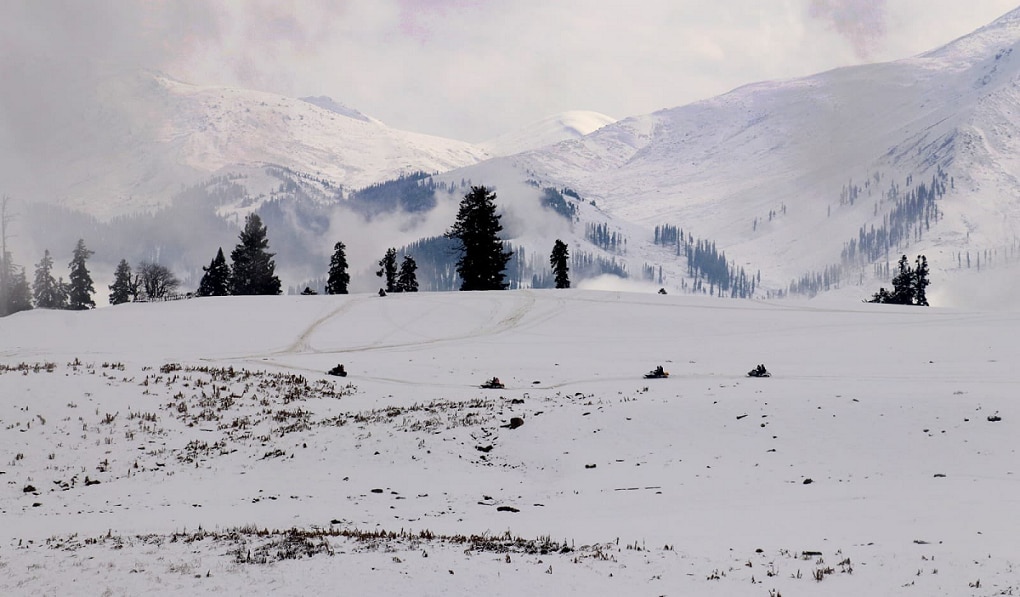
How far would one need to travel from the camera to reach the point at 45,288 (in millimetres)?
118125

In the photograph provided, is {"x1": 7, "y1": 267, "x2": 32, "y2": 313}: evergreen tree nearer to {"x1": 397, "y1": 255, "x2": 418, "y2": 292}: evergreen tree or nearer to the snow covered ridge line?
{"x1": 397, "y1": 255, "x2": 418, "y2": 292}: evergreen tree

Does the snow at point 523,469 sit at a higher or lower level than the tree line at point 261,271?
lower

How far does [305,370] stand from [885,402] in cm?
2679

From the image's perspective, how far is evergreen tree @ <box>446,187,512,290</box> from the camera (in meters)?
82.2

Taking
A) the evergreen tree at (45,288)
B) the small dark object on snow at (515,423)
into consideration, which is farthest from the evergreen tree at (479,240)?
the evergreen tree at (45,288)

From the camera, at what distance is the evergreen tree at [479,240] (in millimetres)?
82250

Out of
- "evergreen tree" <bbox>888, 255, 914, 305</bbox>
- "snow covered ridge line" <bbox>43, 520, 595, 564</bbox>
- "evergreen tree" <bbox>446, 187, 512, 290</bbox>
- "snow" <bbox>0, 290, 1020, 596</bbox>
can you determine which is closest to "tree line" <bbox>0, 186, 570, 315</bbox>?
"evergreen tree" <bbox>446, 187, 512, 290</bbox>

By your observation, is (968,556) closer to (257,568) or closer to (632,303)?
(257,568)

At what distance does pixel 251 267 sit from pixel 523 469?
280ft

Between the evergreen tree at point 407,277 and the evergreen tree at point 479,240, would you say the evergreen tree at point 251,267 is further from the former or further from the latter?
the evergreen tree at point 479,240

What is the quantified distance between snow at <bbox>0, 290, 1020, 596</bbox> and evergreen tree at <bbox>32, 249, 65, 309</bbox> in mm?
89592

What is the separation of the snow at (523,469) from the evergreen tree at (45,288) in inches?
3527

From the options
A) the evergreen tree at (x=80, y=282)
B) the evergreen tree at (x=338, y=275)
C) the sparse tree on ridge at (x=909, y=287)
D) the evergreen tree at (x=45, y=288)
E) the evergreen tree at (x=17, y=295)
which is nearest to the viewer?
the sparse tree on ridge at (x=909, y=287)

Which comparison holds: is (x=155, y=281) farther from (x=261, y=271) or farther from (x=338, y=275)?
(x=338, y=275)
